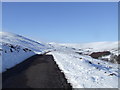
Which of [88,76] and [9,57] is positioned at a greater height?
[9,57]

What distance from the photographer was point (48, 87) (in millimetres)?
12367

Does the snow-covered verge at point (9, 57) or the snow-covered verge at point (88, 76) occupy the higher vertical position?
the snow-covered verge at point (9, 57)

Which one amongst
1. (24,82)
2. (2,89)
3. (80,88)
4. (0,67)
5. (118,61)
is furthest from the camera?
(118,61)

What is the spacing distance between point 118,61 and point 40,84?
5615 cm

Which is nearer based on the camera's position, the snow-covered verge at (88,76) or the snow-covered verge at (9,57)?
the snow-covered verge at (88,76)

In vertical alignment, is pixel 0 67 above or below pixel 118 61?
above

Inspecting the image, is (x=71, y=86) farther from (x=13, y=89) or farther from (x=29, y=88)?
(x=13, y=89)

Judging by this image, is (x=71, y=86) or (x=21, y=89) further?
(x=71, y=86)

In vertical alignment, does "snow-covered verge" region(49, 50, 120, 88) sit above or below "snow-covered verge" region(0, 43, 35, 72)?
below

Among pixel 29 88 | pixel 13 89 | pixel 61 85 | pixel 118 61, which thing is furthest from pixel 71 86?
pixel 118 61

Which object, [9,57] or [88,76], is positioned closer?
[88,76]

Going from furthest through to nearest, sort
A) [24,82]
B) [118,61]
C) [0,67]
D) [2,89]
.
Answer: [118,61], [0,67], [24,82], [2,89]

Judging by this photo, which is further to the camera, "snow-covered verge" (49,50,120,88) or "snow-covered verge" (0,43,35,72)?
"snow-covered verge" (0,43,35,72)

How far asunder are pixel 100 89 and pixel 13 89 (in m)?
5.16
